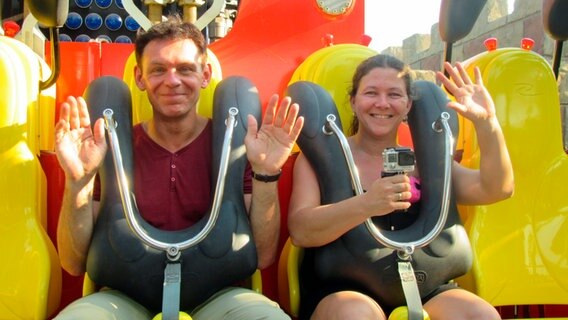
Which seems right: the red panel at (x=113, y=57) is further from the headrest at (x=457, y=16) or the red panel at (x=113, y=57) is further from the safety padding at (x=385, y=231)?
the headrest at (x=457, y=16)

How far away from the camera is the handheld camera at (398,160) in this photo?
5.47 feet

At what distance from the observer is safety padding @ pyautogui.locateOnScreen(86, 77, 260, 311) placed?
1802 millimetres

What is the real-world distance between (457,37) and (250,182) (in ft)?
2.90

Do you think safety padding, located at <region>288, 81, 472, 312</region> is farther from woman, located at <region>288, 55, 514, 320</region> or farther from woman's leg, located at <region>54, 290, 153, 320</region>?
woman's leg, located at <region>54, 290, 153, 320</region>

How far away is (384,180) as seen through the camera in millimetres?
1711

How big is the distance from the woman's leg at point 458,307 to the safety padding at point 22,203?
108 cm

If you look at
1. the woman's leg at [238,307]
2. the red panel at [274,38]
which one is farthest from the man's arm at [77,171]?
the red panel at [274,38]

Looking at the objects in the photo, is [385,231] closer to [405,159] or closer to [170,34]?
[405,159]

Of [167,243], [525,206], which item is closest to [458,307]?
[525,206]

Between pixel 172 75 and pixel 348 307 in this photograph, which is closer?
pixel 348 307

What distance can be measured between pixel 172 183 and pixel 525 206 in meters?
1.12

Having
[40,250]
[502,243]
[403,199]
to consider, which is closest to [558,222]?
[502,243]

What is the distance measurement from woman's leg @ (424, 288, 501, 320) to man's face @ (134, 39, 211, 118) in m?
0.89

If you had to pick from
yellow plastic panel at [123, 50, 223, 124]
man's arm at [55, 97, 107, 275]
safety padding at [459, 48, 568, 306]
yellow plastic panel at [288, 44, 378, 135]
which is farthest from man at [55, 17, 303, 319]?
safety padding at [459, 48, 568, 306]
